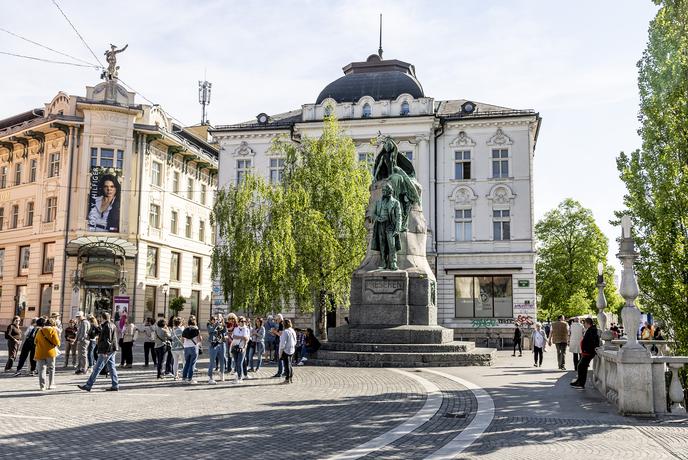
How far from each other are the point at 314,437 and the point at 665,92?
31.2 ft

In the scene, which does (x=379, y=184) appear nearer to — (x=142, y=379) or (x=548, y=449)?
(x=142, y=379)

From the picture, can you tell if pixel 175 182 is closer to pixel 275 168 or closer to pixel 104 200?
pixel 104 200

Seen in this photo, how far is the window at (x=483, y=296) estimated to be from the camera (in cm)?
3744

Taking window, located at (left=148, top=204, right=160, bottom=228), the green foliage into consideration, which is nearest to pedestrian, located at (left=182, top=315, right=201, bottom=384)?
the green foliage

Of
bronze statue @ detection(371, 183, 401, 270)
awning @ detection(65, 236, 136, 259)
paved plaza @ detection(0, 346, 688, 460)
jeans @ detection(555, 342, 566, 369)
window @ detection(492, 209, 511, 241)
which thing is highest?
window @ detection(492, 209, 511, 241)

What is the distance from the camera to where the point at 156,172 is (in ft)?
140

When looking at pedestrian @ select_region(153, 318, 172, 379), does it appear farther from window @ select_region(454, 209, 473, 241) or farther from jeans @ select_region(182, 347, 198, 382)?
window @ select_region(454, 209, 473, 241)

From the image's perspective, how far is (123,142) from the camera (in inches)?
1569

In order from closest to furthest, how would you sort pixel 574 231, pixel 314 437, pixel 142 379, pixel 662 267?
pixel 314 437 → pixel 662 267 → pixel 142 379 → pixel 574 231

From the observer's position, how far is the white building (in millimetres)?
37688

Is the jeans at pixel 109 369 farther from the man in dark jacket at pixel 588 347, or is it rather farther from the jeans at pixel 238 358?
the man in dark jacket at pixel 588 347

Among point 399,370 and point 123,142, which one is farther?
point 123,142

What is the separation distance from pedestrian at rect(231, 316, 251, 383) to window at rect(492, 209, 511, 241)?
26219 millimetres

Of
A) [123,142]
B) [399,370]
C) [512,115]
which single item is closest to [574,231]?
[512,115]
